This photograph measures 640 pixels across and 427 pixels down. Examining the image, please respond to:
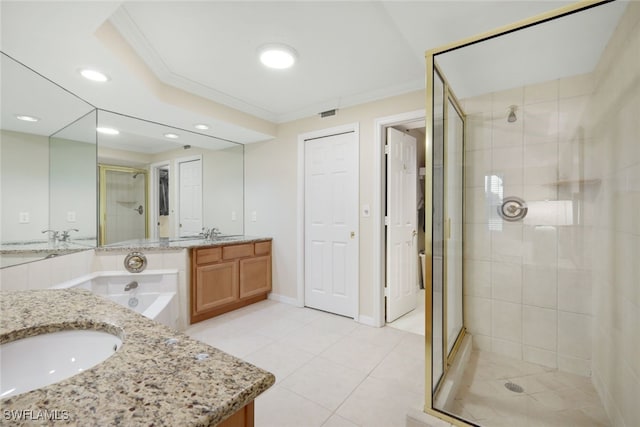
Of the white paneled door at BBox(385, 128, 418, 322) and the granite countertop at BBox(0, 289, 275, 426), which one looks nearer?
the granite countertop at BBox(0, 289, 275, 426)

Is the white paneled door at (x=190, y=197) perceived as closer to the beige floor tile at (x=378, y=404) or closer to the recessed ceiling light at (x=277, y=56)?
the recessed ceiling light at (x=277, y=56)

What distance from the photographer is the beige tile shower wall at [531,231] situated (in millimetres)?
1969

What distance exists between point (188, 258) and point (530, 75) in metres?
3.27

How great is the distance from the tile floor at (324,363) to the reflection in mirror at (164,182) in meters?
1.19

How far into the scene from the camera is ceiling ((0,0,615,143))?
1.50m

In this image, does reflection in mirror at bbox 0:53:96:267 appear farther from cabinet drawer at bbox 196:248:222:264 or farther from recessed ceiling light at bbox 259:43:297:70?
recessed ceiling light at bbox 259:43:297:70

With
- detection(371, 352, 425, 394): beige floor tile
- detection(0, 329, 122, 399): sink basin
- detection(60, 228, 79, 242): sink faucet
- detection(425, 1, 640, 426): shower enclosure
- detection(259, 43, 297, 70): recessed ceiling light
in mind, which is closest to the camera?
detection(0, 329, 122, 399): sink basin

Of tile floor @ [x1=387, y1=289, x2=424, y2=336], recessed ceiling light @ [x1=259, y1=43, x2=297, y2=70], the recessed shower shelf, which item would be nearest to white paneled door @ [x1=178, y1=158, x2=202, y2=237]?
recessed ceiling light @ [x1=259, y1=43, x2=297, y2=70]

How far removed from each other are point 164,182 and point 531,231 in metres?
3.49


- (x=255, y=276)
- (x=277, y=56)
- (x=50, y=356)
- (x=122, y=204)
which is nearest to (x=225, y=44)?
(x=277, y=56)

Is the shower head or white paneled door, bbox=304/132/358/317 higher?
the shower head

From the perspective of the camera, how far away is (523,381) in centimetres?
194

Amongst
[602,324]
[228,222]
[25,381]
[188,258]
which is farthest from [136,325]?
[228,222]

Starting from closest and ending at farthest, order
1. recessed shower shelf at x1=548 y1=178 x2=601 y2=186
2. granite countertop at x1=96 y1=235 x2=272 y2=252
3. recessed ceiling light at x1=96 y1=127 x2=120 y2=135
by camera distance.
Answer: recessed shower shelf at x1=548 y1=178 x2=601 y2=186
granite countertop at x1=96 y1=235 x2=272 y2=252
recessed ceiling light at x1=96 y1=127 x2=120 y2=135
